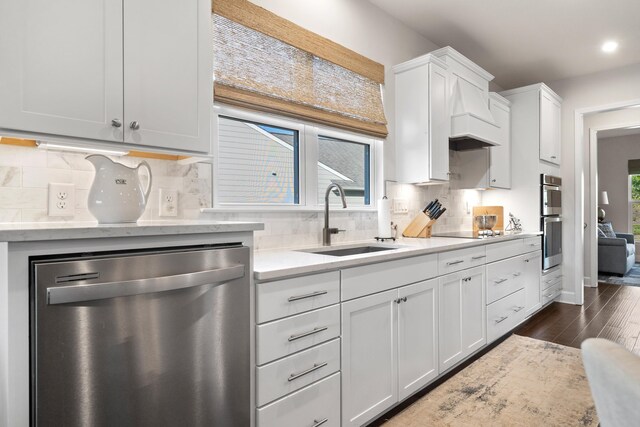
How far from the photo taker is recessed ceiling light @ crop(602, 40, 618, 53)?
3.88 m

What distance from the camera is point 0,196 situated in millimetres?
1397

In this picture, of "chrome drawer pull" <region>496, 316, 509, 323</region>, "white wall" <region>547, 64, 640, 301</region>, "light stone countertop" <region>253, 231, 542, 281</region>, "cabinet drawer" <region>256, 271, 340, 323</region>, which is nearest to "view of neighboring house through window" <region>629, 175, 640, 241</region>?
"white wall" <region>547, 64, 640, 301</region>

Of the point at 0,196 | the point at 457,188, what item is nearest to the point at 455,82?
the point at 457,188

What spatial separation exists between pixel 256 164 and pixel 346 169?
2.74ft

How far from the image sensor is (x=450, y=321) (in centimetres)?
258

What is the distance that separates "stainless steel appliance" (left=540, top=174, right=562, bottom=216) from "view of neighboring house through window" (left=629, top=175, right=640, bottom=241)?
4.94 m

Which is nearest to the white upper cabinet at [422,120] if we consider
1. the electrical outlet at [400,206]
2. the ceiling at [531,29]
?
the electrical outlet at [400,206]

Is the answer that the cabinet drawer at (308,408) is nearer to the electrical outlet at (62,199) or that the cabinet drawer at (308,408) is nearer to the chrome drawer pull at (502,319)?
the electrical outlet at (62,199)

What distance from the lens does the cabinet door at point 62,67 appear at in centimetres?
116

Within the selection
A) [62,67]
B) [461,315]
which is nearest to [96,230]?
[62,67]

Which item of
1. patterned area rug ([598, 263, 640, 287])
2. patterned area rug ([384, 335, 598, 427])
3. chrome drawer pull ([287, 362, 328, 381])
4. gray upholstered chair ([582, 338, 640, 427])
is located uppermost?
gray upholstered chair ([582, 338, 640, 427])

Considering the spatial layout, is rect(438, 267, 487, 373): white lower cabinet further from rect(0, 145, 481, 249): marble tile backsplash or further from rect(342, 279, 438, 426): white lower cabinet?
rect(0, 145, 481, 249): marble tile backsplash

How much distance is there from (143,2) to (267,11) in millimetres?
995

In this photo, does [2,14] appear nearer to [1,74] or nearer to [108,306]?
[1,74]
